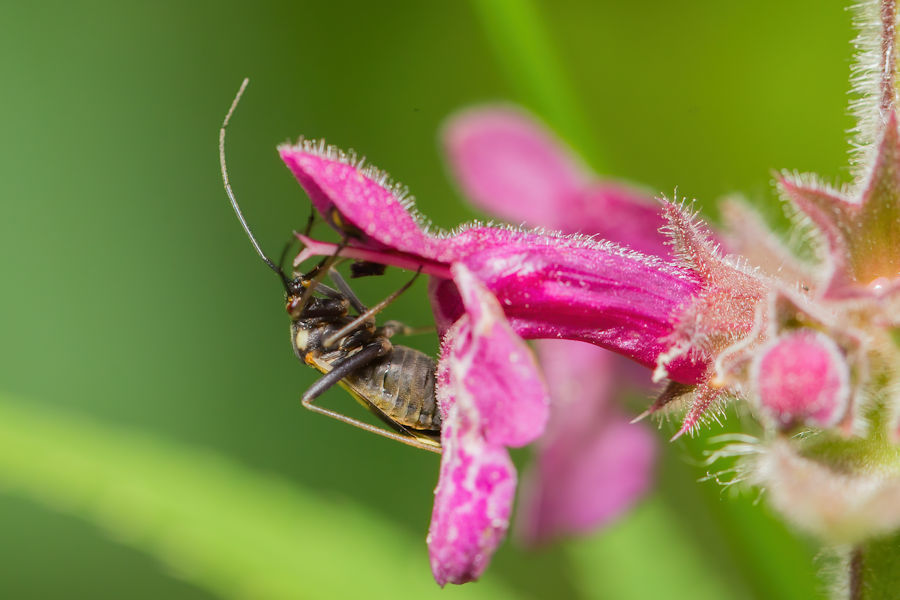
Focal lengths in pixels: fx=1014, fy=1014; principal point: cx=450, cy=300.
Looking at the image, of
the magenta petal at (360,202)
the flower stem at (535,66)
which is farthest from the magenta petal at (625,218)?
the magenta petal at (360,202)

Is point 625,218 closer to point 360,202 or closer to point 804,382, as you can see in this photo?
point 360,202

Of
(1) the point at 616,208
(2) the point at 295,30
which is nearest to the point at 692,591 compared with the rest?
(1) the point at 616,208

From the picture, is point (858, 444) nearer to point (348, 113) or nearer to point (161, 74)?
point (348, 113)

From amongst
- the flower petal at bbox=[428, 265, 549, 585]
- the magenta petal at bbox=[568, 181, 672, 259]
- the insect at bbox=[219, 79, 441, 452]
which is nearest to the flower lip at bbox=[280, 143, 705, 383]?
the flower petal at bbox=[428, 265, 549, 585]

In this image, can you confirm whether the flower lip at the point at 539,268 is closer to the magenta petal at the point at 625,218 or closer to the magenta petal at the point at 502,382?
the magenta petal at the point at 502,382

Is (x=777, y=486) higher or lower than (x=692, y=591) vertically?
higher
